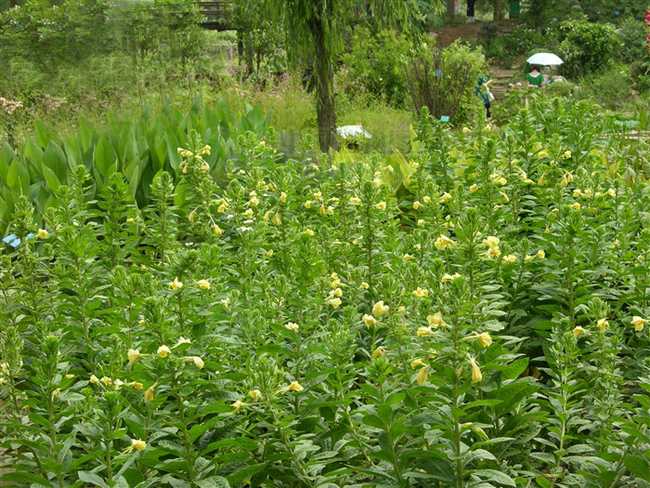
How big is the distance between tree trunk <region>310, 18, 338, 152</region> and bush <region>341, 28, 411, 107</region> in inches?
232

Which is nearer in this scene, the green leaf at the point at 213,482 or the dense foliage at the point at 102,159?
the green leaf at the point at 213,482

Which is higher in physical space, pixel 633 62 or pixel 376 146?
pixel 376 146

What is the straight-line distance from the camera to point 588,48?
23.1 metres

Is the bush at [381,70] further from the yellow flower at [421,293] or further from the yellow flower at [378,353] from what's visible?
the yellow flower at [378,353]

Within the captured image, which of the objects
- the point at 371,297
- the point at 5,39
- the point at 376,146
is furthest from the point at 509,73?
the point at 371,297

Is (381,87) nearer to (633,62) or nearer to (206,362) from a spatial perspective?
(633,62)

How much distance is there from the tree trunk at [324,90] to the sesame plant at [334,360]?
203 inches

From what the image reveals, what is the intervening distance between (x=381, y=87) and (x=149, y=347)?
43.2ft

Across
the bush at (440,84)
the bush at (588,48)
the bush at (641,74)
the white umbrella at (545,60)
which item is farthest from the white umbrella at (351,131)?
the bush at (588,48)

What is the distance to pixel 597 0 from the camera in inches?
1083

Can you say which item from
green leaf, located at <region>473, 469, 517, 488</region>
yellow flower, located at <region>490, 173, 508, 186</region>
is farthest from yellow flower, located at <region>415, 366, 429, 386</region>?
yellow flower, located at <region>490, 173, 508, 186</region>

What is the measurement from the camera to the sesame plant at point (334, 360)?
91.7 inches

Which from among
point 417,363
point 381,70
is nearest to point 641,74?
point 381,70

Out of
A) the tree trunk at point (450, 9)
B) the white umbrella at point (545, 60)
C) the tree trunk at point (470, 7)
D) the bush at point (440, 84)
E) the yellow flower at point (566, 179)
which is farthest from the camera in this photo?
the tree trunk at point (470, 7)
